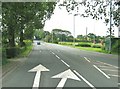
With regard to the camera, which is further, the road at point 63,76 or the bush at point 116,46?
the bush at point 116,46

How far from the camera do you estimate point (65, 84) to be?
12656mm

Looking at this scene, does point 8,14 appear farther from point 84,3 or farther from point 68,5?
point 84,3

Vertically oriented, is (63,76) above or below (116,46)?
above

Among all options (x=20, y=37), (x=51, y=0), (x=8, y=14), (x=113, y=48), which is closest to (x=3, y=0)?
(x=8, y=14)

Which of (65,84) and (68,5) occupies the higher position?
(68,5)

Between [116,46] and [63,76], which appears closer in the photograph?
[63,76]

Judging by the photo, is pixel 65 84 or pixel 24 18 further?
pixel 24 18

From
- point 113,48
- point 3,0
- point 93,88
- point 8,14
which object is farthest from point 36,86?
point 113,48

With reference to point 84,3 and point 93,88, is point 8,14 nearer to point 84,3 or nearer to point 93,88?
point 84,3

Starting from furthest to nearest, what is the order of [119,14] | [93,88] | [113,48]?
[113,48], [119,14], [93,88]

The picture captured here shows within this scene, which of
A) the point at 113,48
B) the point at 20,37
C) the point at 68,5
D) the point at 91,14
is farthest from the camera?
the point at 20,37

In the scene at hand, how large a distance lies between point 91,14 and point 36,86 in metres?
22.9

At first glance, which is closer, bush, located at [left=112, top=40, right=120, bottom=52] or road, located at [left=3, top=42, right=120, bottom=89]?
road, located at [left=3, top=42, right=120, bottom=89]

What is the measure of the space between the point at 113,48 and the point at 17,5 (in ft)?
106
